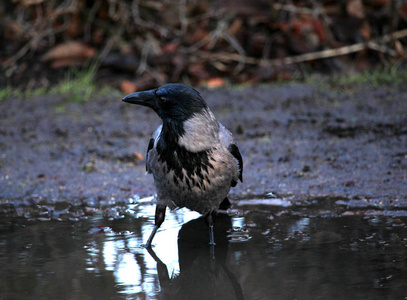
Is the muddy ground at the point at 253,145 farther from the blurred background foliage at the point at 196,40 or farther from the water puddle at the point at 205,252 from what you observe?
the blurred background foliage at the point at 196,40

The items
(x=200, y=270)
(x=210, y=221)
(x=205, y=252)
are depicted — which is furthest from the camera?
(x=210, y=221)

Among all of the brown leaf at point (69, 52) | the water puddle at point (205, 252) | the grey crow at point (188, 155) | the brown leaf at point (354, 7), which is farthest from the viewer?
the brown leaf at point (354, 7)

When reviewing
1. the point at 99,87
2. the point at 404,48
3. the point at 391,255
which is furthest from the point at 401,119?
the point at 99,87

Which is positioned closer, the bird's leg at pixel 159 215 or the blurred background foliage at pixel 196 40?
the bird's leg at pixel 159 215

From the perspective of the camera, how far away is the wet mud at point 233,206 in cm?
298

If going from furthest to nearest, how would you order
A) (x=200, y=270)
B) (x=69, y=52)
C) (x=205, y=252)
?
1. (x=69, y=52)
2. (x=205, y=252)
3. (x=200, y=270)

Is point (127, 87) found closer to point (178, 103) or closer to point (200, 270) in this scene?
point (178, 103)

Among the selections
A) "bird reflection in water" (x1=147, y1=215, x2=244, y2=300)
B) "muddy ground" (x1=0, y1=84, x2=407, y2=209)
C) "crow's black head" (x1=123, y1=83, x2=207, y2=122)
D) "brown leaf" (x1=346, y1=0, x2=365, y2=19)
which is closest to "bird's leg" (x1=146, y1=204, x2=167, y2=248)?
"bird reflection in water" (x1=147, y1=215, x2=244, y2=300)

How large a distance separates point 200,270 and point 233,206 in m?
1.24

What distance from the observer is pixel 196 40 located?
944 centimetres

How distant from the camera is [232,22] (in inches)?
378

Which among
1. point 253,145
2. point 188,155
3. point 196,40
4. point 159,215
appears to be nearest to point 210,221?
point 159,215

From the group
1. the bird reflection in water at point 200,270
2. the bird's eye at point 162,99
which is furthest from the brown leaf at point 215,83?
the bird's eye at point 162,99

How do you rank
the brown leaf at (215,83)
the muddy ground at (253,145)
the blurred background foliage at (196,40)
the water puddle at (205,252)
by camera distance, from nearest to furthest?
the water puddle at (205,252), the muddy ground at (253,145), the brown leaf at (215,83), the blurred background foliage at (196,40)
